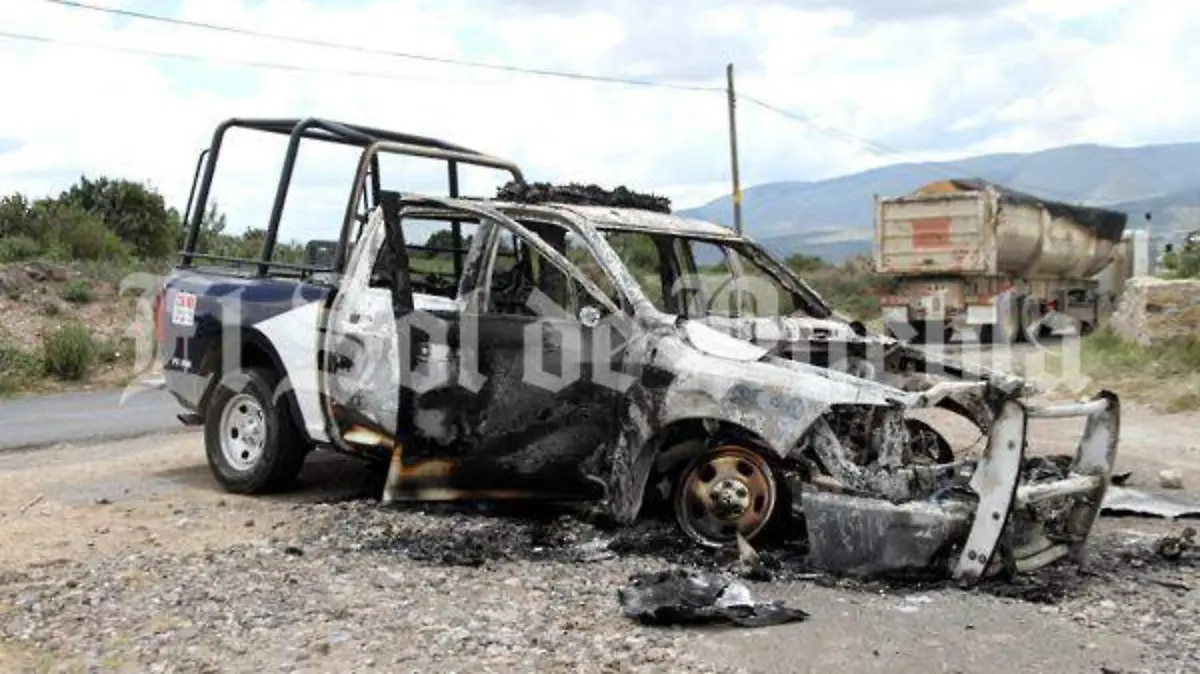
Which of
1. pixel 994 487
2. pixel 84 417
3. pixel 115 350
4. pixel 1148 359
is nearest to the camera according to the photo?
pixel 994 487

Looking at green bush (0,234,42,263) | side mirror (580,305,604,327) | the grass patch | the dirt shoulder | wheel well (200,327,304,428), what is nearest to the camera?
the dirt shoulder

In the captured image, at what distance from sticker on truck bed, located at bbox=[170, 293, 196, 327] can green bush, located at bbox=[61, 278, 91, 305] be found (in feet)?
47.6

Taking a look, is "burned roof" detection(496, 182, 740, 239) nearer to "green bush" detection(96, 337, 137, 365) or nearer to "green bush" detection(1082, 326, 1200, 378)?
"green bush" detection(1082, 326, 1200, 378)

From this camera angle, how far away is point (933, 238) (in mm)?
22406

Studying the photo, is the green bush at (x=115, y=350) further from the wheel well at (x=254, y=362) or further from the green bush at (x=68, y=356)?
the wheel well at (x=254, y=362)

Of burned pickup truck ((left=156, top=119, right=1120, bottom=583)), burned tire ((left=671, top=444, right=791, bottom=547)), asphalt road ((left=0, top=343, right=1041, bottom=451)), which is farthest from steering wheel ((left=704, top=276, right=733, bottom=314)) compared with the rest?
asphalt road ((left=0, top=343, right=1041, bottom=451))

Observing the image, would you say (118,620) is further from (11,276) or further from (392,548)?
(11,276)

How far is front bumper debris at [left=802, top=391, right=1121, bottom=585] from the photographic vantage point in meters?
5.18

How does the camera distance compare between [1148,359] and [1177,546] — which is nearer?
[1177,546]

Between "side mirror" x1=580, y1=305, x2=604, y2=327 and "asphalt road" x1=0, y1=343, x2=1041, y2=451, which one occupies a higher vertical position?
"side mirror" x1=580, y1=305, x2=604, y2=327

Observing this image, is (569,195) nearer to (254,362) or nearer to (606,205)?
(606,205)

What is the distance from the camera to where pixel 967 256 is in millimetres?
21953

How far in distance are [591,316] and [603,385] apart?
0.37 metres

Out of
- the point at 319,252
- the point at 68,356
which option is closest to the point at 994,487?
the point at 319,252
